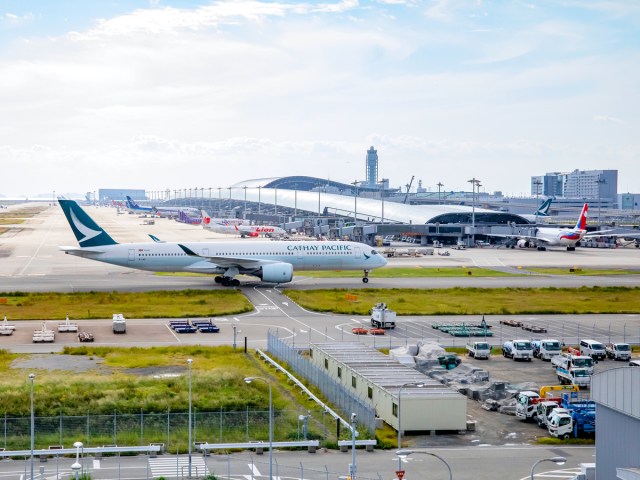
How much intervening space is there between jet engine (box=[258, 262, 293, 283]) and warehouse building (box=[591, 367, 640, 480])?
64.4 metres

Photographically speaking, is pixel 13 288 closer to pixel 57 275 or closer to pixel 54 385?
pixel 57 275

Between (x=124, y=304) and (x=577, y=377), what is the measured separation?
48425 mm

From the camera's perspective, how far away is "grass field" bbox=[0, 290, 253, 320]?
81125 mm

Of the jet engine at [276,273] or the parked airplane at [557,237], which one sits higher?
the parked airplane at [557,237]

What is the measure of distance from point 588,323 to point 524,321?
5814 mm

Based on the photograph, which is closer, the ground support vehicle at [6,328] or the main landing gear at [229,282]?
the ground support vehicle at [6,328]

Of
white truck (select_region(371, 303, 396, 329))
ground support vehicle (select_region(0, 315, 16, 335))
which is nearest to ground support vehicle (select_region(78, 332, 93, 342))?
ground support vehicle (select_region(0, 315, 16, 335))

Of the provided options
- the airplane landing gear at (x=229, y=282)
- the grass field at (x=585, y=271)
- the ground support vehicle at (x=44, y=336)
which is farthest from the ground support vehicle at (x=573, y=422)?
the grass field at (x=585, y=271)

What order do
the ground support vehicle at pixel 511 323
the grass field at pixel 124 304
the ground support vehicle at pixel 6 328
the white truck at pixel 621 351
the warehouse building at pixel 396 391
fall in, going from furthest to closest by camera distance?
the grass field at pixel 124 304
the ground support vehicle at pixel 511 323
the ground support vehicle at pixel 6 328
the white truck at pixel 621 351
the warehouse building at pixel 396 391

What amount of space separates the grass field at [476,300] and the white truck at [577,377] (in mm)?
27581

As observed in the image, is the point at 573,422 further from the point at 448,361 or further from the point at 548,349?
the point at 548,349

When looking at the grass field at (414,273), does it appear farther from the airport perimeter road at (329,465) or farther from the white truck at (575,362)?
the airport perimeter road at (329,465)

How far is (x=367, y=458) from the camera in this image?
3994cm

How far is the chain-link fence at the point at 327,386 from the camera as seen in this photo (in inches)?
1739
